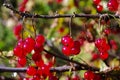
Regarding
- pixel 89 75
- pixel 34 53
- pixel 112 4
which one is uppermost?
pixel 112 4

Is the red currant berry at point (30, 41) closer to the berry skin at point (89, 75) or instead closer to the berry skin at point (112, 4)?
the berry skin at point (89, 75)

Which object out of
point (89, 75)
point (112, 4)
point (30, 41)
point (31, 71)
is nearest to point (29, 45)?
point (30, 41)

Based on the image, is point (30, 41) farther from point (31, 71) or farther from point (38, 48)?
point (31, 71)

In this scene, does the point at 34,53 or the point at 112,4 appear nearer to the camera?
the point at 34,53

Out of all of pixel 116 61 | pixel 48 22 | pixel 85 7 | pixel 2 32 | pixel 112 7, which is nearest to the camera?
pixel 112 7

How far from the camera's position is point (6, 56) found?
2158mm

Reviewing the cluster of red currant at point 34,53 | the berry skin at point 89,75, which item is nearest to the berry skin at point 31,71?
the cluster of red currant at point 34,53

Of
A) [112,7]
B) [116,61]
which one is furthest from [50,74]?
[116,61]

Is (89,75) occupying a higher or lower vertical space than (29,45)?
lower

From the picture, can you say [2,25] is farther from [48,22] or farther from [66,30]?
[66,30]

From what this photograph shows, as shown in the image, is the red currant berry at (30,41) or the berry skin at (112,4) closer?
the red currant berry at (30,41)

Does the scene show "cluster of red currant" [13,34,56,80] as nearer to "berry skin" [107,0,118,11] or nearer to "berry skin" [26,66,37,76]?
"berry skin" [26,66,37,76]

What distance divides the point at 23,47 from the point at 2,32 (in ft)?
8.76

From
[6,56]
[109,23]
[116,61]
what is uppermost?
[109,23]
